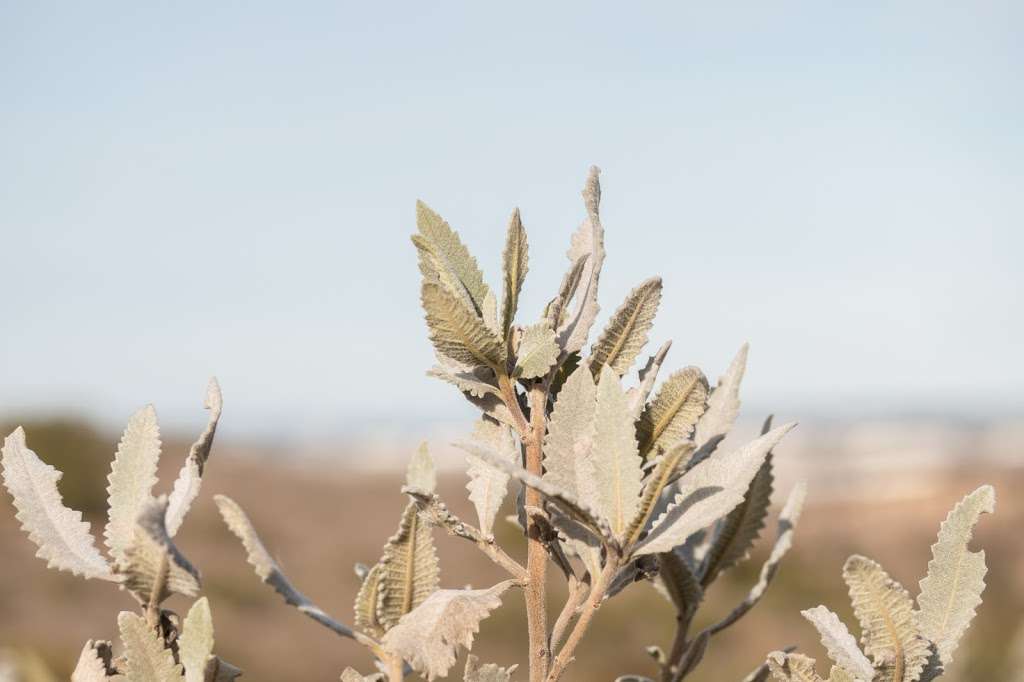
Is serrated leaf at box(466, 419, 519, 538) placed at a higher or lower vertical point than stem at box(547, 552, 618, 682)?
higher

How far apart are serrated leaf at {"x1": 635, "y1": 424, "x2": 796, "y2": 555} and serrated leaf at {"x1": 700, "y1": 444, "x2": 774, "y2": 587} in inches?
12.2

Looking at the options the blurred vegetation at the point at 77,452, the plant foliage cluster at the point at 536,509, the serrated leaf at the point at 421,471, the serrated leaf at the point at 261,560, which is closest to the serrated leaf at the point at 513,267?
the plant foliage cluster at the point at 536,509

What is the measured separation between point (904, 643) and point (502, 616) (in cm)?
1511

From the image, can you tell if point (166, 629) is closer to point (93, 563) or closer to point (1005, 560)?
point (93, 563)

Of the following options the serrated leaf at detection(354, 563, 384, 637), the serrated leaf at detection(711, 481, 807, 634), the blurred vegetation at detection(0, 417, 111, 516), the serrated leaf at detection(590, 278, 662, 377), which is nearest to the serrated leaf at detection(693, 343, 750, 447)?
the serrated leaf at detection(590, 278, 662, 377)

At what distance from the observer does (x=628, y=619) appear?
631 inches

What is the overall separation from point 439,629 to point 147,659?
29cm

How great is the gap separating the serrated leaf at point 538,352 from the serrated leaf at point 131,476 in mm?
395

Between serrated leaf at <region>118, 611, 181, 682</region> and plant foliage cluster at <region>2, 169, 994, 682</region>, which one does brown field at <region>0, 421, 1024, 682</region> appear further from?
serrated leaf at <region>118, 611, 181, 682</region>

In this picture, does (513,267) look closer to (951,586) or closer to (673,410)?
(673,410)

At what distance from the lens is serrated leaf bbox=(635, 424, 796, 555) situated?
0.94 metres

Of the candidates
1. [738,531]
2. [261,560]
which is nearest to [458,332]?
[261,560]

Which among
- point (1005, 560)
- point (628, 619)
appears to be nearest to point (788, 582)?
point (628, 619)

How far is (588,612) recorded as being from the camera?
1012 mm
